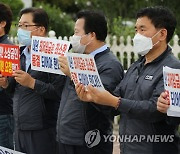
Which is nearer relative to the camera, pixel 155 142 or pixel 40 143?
pixel 155 142

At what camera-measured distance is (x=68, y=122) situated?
3.46 metres

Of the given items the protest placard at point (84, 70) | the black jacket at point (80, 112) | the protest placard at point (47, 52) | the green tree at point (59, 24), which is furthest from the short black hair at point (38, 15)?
the green tree at point (59, 24)

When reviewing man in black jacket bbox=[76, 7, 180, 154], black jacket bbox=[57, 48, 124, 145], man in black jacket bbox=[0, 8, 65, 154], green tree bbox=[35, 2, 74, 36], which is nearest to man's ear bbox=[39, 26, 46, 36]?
man in black jacket bbox=[0, 8, 65, 154]

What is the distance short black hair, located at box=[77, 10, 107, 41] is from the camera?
3572 mm

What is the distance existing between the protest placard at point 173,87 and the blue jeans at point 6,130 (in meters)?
2.00

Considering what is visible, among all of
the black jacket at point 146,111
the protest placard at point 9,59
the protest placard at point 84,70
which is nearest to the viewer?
the black jacket at point 146,111

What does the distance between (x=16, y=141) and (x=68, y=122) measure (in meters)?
0.70

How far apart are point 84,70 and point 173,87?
2.05 feet

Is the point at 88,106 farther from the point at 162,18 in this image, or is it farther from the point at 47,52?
the point at 162,18

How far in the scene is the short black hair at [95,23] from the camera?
11.7ft

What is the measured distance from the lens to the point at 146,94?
2.96 meters

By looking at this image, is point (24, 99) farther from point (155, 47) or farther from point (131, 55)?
Answer: point (131, 55)

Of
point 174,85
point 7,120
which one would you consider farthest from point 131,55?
point 174,85

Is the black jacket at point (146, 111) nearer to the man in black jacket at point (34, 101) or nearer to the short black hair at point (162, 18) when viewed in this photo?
the short black hair at point (162, 18)
